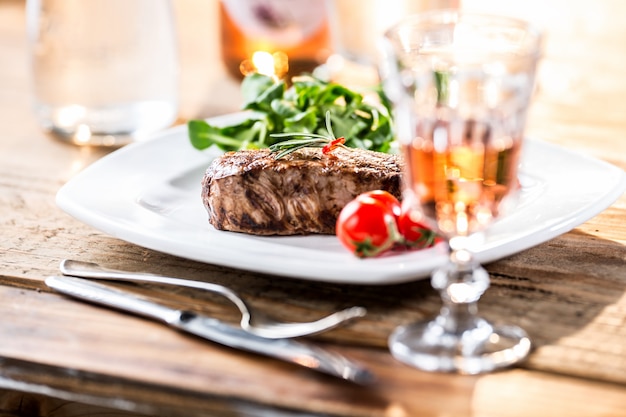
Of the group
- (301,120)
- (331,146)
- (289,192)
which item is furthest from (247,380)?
(301,120)

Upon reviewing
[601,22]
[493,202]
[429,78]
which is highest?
[429,78]

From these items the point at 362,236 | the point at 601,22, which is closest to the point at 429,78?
the point at 362,236

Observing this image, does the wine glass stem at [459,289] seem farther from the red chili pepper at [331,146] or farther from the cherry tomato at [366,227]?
the red chili pepper at [331,146]

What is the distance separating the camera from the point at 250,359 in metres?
1.16

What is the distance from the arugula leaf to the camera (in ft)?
6.17

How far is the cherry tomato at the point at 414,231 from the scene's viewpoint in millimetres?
1395

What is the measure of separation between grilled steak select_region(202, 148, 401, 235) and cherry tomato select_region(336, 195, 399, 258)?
0.39ft

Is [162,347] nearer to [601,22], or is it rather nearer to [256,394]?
[256,394]

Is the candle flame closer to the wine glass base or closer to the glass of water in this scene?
the glass of water

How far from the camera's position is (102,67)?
2.17 metres

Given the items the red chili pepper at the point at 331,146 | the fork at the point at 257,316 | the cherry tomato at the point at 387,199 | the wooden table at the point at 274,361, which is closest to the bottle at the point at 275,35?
the wooden table at the point at 274,361

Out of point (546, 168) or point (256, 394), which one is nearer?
point (256, 394)

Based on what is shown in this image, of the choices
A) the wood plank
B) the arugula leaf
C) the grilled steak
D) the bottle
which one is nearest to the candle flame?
the bottle

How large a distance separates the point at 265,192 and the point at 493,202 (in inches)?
18.5
